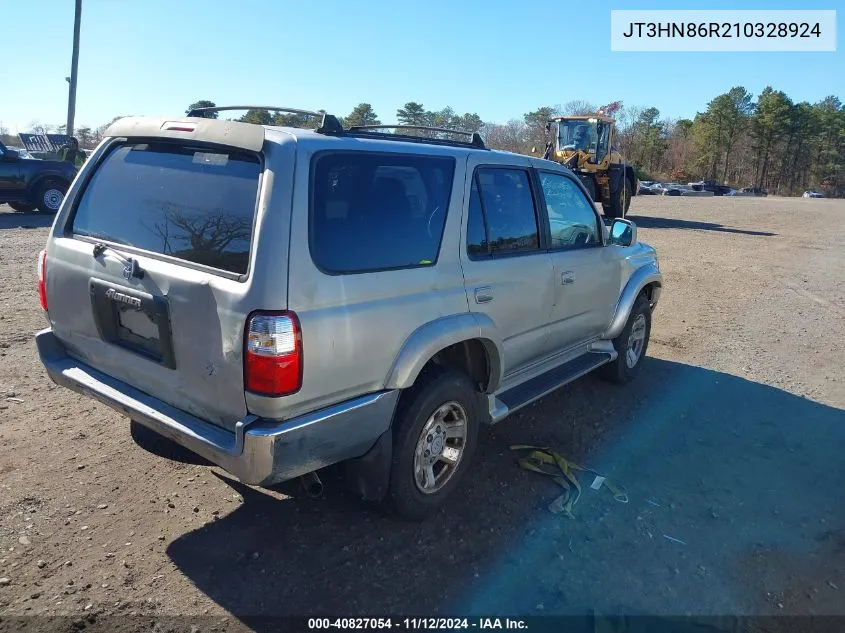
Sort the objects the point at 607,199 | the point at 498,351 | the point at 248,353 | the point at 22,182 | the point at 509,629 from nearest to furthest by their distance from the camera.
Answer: the point at 248,353, the point at 509,629, the point at 498,351, the point at 22,182, the point at 607,199

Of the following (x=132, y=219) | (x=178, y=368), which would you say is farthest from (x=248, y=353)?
(x=132, y=219)

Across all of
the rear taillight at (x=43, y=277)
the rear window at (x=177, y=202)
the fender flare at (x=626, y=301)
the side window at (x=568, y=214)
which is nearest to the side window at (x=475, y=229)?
the side window at (x=568, y=214)

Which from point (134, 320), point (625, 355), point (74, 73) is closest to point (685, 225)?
point (625, 355)

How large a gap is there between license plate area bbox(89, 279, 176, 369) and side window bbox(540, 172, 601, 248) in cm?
255

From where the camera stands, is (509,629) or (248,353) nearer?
(248,353)

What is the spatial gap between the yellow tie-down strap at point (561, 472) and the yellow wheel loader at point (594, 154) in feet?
51.8

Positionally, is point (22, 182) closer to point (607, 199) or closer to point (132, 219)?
point (132, 219)

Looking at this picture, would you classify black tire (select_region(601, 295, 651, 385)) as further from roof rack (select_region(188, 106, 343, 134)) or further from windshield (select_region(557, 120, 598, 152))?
windshield (select_region(557, 120, 598, 152))

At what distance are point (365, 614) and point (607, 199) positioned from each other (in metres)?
18.4

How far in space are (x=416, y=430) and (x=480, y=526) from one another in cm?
68

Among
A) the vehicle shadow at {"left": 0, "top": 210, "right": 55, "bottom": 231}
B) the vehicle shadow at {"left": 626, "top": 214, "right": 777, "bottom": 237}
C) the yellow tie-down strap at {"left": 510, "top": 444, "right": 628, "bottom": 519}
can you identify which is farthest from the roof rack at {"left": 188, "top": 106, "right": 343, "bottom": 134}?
the vehicle shadow at {"left": 626, "top": 214, "right": 777, "bottom": 237}

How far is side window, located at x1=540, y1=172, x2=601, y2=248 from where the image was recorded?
4.25m

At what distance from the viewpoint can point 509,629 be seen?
263cm

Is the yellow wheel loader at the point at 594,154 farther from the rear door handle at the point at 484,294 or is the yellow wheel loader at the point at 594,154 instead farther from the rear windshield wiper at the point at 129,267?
the rear windshield wiper at the point at 129,267
